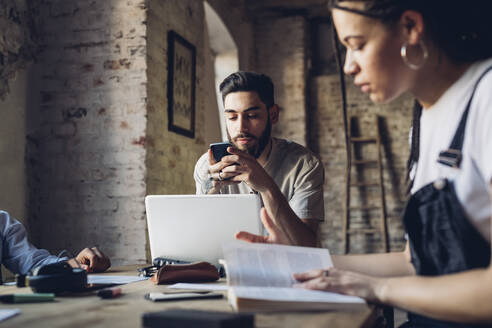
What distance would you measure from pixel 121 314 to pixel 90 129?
2556 mm

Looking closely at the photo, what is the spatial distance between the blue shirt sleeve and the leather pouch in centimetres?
80

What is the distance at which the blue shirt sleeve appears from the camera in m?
2.06

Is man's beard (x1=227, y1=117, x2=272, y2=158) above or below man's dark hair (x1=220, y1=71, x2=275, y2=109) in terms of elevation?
below

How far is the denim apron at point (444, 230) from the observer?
0.99m

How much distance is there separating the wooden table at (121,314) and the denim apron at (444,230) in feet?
0.62

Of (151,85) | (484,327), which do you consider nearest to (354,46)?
(484,327)

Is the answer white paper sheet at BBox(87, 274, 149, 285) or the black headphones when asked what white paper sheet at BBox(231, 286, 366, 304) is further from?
white paper sheet at BBox(87, 274, 149, 285)

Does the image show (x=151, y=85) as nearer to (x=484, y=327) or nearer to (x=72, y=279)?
(x=72, y=279)

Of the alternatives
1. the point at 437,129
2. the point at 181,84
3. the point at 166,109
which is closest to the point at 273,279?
the point at 437,129

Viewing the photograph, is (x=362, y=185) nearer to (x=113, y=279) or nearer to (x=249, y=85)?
(x=249, y=85)

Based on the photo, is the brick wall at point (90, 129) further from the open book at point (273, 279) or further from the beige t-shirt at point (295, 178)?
the open book at point (273, 279)

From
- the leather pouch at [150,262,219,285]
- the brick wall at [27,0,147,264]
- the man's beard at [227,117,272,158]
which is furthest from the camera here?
the brick wall at [27,0,147,264]

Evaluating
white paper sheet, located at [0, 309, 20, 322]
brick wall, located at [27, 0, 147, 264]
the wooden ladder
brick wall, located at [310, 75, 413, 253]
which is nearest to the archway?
brick wall, located at [310, 75, 413, 253]

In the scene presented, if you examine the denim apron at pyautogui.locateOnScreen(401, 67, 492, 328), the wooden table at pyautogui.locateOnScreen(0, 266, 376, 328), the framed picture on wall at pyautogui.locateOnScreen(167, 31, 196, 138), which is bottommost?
the wooden table at pyautogui.locateOnScreen(0, 266, 376, 328)
